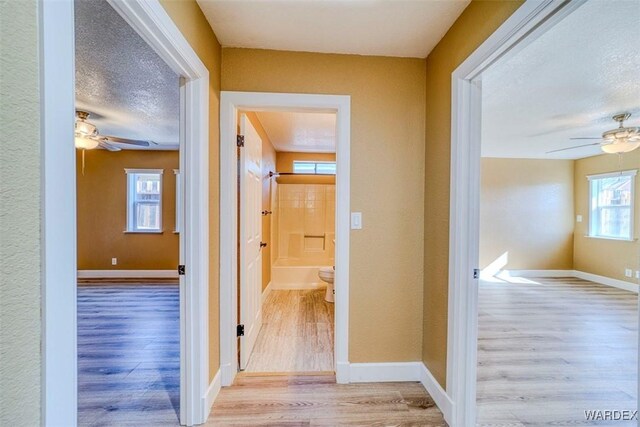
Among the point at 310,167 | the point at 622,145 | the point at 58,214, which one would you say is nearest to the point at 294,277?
the point at 310,167

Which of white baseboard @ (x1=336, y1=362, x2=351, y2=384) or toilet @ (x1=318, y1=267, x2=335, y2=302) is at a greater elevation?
toilet @ (x1=318, y1=267, x2=335, y2=302)

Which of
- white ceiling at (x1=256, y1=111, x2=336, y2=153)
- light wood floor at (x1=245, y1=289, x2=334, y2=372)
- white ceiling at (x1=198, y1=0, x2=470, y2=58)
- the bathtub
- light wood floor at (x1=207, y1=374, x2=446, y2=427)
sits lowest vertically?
light wood floor at (x1=207, y1=374, x2=446, y2=427)

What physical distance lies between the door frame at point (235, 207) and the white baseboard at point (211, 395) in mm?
69

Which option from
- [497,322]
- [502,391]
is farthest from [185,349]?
[497,322]

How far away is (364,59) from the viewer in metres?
2.04

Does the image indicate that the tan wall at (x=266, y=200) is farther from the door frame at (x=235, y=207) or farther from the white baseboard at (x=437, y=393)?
the white baseboard at (x=437, y=393)

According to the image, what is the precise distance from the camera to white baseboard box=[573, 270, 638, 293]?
453cm

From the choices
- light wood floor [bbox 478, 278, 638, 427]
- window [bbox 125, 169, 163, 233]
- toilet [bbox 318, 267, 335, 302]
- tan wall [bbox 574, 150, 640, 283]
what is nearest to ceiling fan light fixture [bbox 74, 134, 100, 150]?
window [bbox 125, 169, 163, 233]

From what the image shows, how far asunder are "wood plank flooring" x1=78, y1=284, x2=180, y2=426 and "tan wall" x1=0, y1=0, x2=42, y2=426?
4.50 feet

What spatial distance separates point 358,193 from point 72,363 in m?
1.70

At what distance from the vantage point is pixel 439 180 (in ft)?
6.08

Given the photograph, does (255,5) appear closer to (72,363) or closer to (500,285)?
(72,363)

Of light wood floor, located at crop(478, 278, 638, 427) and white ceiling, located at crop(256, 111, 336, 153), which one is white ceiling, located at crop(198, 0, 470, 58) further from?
light wood floor, located at crop(478, 278, 638, 427)

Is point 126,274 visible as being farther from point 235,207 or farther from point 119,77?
point 235,207
